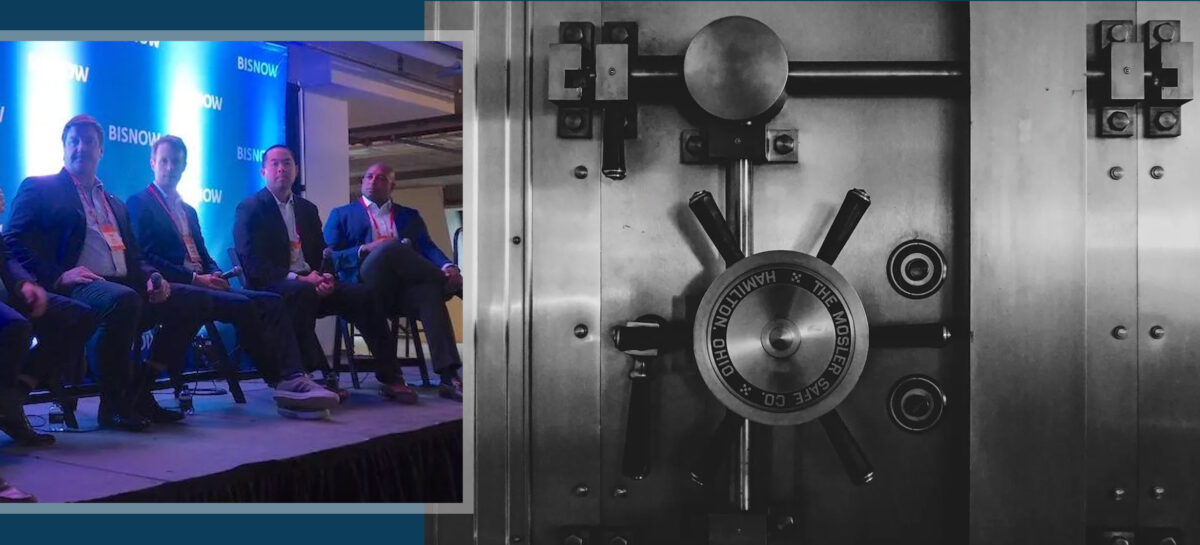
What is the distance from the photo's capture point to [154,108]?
1.26m

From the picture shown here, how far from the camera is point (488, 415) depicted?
1.16 metres

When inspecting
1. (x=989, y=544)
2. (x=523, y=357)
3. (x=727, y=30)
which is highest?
(x=727, y=30)

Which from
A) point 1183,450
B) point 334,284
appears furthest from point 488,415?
point 1183,450

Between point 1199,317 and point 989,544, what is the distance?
1.44 ft

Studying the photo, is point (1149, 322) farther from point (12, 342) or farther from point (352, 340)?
point (12, 342)

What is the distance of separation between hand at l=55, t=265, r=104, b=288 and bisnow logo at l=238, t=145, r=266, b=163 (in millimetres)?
289

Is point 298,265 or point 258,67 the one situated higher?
point 258,67

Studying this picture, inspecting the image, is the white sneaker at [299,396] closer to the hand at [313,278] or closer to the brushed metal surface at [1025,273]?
the hand at [313,278]

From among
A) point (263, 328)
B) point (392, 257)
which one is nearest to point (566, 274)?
point (392, 257)

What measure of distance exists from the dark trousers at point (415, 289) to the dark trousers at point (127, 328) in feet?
0.97

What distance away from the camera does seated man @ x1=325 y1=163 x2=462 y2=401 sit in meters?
1.26

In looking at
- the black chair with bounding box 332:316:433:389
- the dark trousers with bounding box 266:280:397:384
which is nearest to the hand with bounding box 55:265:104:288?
the dark trousers with bounding box 266:280:397:384

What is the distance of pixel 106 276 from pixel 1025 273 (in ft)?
4.56

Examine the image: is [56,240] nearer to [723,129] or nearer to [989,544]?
[723,129]
